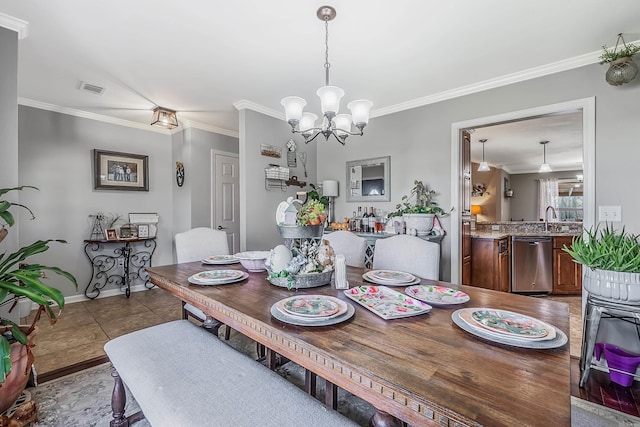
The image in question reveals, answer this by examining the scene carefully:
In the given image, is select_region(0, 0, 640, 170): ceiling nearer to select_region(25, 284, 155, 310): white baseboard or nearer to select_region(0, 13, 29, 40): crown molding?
select_region(0, 13, 29, 40): crown molding

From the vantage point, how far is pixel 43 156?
3.49 m

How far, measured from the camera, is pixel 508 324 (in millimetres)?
990

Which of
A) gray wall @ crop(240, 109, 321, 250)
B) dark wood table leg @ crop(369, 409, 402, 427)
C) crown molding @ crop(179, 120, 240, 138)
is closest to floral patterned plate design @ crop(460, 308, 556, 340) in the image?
dark wood table leg @ crop(369, 409, 402, 427)

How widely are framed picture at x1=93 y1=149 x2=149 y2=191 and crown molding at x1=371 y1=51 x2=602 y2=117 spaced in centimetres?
345

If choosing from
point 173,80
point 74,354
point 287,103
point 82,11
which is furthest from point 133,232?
point 287,103

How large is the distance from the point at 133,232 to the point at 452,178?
4203mm

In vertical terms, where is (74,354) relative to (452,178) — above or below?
below

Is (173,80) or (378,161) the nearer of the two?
(173,80)

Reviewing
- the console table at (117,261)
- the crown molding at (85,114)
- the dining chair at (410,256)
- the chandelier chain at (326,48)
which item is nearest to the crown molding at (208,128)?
the crown molding at (85,114)

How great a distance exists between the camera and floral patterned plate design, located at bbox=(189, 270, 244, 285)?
5.15ft

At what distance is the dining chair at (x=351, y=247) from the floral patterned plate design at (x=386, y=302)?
3.14 feet

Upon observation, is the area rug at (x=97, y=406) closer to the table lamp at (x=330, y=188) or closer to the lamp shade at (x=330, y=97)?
the lamp shade at (x=330, y=97)

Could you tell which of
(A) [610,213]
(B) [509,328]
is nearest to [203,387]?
(B) [509,328]

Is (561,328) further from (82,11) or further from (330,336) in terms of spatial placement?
(82,11)
